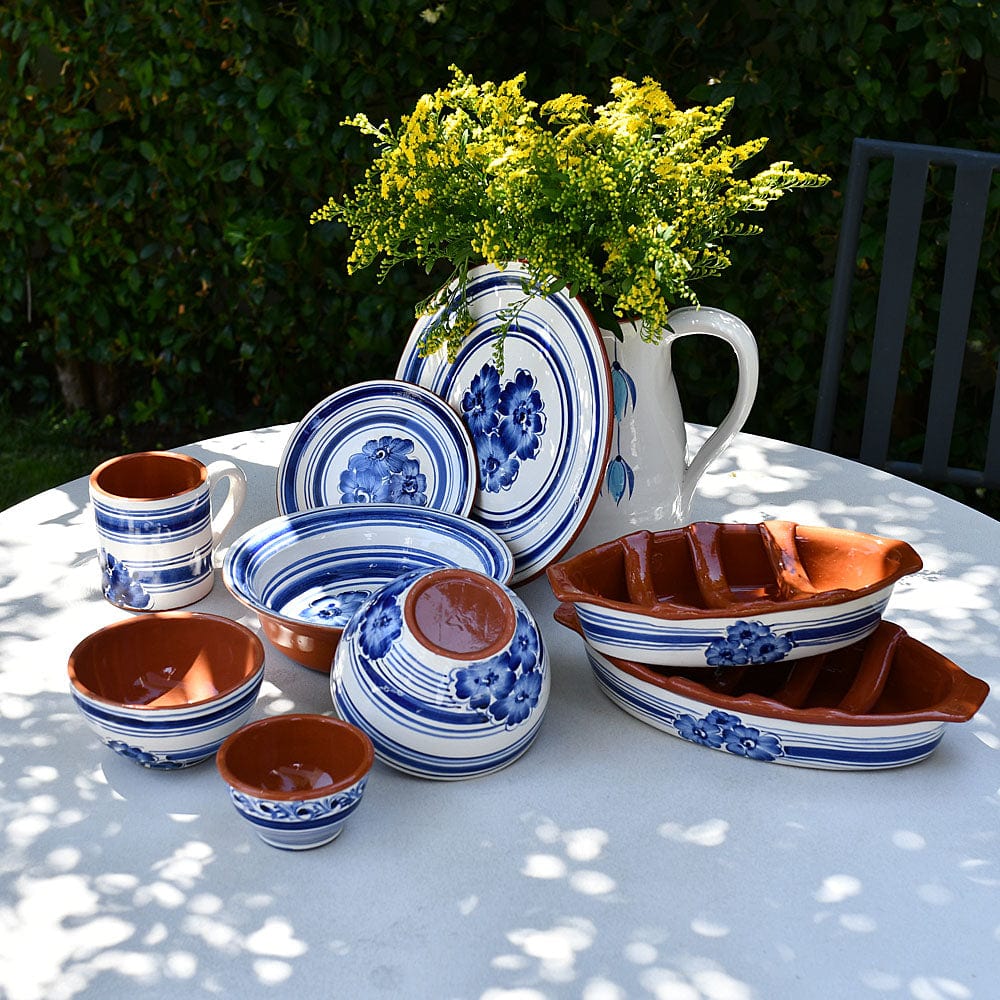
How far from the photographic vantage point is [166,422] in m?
3.56

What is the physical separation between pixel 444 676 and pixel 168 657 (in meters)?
0.28

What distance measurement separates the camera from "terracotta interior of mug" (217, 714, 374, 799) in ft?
3.44

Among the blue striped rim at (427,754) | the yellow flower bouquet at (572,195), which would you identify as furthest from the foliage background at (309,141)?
the blue striped rim at (427,754)

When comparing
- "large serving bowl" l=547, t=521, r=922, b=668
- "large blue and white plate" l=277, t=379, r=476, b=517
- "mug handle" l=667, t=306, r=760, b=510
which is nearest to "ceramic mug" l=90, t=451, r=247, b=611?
"large blue and white plate" l=277, t=379, r=476, b=517

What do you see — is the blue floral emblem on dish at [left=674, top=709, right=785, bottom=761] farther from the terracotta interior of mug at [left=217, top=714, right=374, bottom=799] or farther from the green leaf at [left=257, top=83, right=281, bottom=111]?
the green leaf at [left=257, top=83, right=281, bottom=111]

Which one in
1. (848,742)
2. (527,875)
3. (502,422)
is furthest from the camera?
(502,422)

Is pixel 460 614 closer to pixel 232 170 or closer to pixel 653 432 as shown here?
pixel 653 432

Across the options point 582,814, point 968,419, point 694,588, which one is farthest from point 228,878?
point 968,419

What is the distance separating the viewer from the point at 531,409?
141cm

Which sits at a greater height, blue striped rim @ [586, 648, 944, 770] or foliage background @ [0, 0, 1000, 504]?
foliage background @ [0, 0, 1000, 504]

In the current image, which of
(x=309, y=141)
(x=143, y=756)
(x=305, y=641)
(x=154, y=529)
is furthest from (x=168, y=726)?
(x=309, y=141)

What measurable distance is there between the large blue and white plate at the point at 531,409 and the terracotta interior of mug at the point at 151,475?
0.27m

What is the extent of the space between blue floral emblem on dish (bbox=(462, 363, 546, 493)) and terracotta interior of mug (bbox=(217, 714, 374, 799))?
444mm

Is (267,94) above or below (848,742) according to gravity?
above
